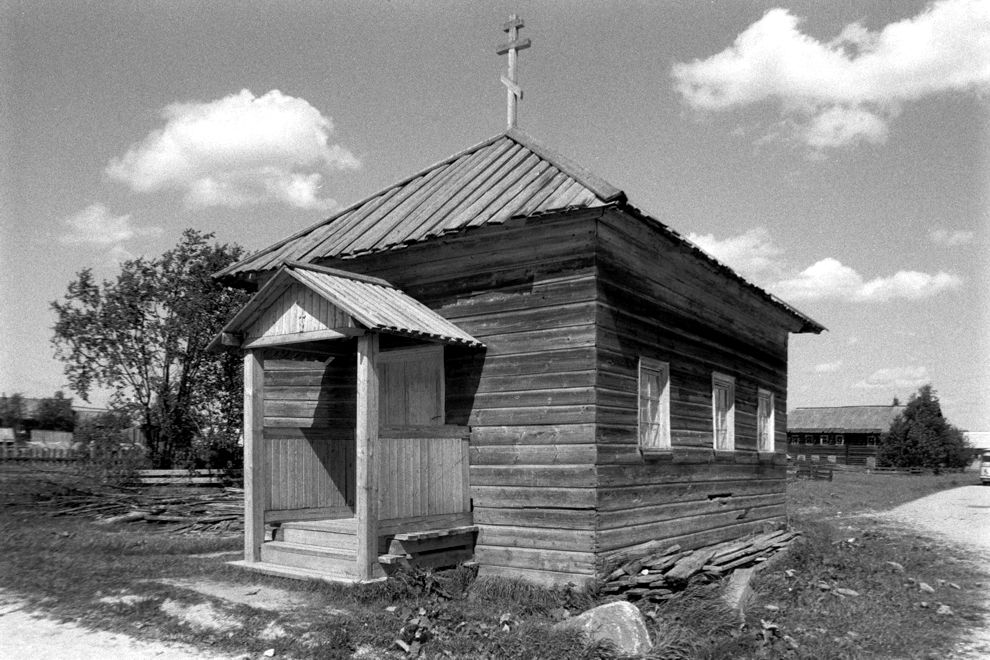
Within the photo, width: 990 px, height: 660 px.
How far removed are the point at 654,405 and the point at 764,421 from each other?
5.46 m

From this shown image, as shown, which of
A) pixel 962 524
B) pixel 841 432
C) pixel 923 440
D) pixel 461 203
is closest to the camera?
pixel 461 203

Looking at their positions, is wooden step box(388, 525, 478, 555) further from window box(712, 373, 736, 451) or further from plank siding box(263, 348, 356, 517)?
window box(712, 373, 736, 451)

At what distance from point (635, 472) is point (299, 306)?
437cm

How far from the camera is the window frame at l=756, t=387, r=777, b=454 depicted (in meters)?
15.4

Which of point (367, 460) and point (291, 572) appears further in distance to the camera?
point (291, 572)

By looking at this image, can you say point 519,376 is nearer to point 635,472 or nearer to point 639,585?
point 635,472

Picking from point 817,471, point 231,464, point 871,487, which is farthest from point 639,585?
point 817,471

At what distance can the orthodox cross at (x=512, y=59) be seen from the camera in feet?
40.6

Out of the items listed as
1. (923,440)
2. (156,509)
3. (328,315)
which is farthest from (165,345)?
(923,440)

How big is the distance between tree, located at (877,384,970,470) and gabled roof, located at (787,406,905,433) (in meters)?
6.95

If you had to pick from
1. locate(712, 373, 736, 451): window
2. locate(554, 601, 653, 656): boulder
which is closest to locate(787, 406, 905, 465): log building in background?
locate(712, 373, 736, 451): window

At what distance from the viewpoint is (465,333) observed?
10305 millimetres

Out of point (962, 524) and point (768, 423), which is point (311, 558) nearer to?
point (768, 423)

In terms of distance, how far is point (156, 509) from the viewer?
1609 cm
